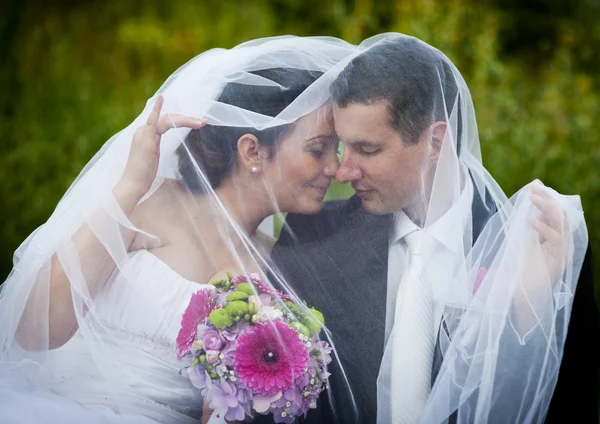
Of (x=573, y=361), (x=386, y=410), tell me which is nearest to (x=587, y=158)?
(x=573, y=361)

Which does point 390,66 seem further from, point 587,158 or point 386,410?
point 587,158

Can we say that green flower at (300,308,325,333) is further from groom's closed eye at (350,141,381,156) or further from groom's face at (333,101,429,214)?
groom's closed eye at (350,141,381,156)

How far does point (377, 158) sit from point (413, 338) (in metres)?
0.63

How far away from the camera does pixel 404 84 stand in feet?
9.41

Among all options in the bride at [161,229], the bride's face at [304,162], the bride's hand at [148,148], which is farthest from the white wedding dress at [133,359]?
the bride's face at [304,162]

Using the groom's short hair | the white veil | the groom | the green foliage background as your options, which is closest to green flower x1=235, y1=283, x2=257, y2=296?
the groom

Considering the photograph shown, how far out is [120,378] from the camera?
2828mm

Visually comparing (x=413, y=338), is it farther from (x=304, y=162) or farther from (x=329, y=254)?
(x=304, y=162)

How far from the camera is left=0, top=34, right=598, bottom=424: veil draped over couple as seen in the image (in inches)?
109

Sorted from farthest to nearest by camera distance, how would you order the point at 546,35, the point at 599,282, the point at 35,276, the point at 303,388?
1. the point at 546,35
2. the point at 599,282
3. the point at 35,276
4. the point at 303,388

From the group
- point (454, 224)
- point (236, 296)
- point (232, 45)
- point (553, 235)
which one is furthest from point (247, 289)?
point (232, 45)

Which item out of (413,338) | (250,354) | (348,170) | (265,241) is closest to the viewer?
(250,354)

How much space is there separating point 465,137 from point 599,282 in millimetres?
2733

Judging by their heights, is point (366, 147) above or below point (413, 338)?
above
